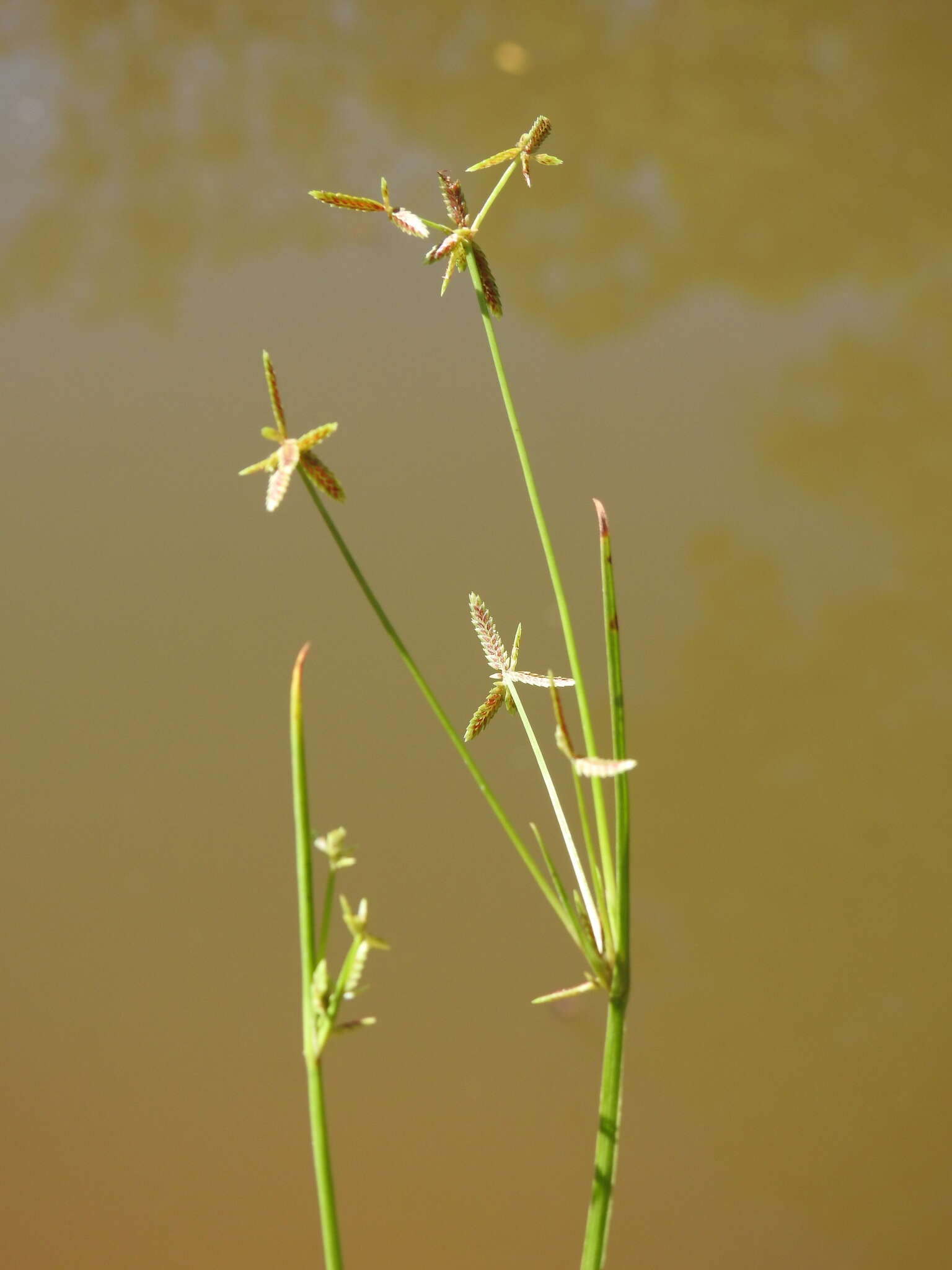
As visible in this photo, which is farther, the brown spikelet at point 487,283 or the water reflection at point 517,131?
the water reflection at point 517,131

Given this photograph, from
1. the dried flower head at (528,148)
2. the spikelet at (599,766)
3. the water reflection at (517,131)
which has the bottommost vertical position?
the spikelet at (599,766)

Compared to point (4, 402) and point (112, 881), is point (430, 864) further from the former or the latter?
point (4, 402)

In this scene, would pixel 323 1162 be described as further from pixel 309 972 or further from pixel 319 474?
pixel 319 474

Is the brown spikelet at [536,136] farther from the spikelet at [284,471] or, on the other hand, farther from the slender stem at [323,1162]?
the slender stem at [323,1162]

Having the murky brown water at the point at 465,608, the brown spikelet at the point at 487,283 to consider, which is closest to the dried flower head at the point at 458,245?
the brown spikelet at the point at 487,283

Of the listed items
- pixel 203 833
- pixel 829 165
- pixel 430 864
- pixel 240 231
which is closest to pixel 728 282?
pixel 829 165

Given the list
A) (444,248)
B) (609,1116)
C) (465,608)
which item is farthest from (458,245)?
(465,608)
